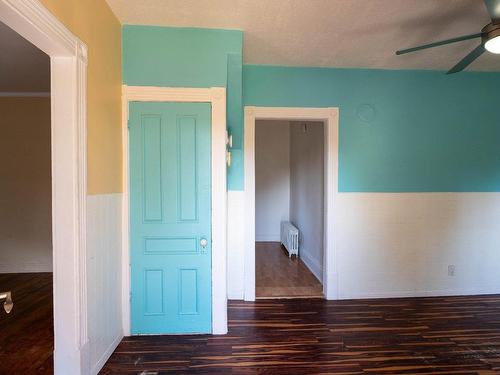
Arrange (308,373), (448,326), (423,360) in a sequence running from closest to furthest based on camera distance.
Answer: (308,373) < (423,360) < (448,326)

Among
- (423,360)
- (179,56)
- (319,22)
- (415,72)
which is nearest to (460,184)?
(415,72)

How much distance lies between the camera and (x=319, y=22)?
87.1 inches

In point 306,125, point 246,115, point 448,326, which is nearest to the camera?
point 448,326

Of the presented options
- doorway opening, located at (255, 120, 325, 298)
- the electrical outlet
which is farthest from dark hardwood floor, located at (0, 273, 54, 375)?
the electrical outlet

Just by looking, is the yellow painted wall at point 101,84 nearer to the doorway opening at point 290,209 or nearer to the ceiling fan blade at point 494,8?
the doorway opening at point 290,209

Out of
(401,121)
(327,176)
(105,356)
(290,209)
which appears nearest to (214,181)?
(327,176)

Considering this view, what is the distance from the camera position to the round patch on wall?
10.2ft

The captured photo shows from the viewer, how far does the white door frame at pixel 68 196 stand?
161cm

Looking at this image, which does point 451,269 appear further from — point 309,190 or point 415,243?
point 309,190

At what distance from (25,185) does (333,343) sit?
4502 mm

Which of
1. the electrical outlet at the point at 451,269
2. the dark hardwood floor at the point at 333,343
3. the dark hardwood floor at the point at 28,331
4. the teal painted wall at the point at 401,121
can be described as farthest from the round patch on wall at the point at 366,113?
the dark hardwood floor at the point at 28,331

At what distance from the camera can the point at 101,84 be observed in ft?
6.40

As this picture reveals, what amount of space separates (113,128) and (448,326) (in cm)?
353

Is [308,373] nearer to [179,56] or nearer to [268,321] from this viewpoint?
[268,321]
